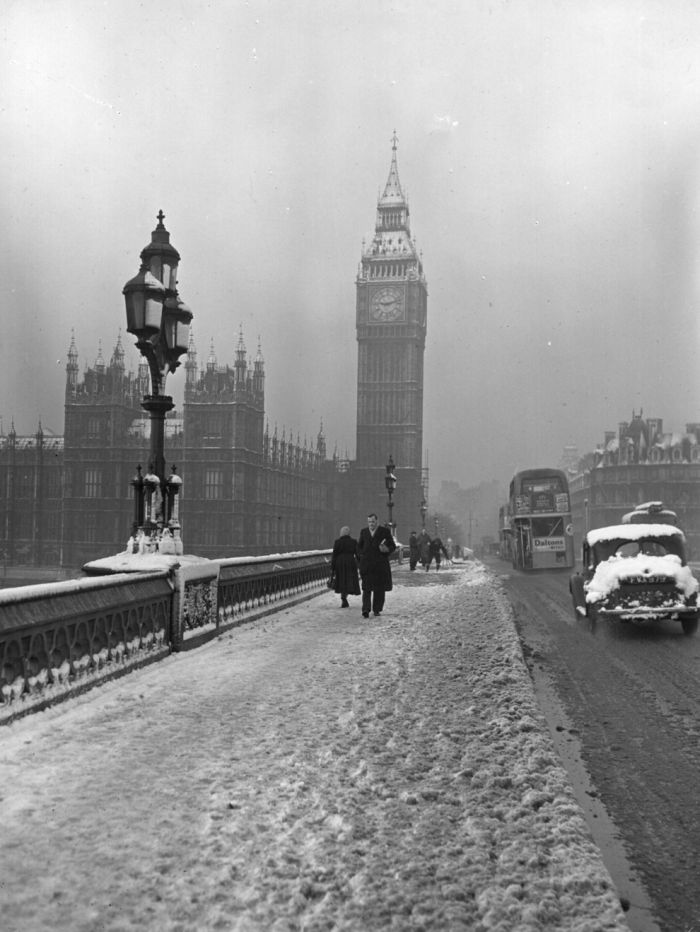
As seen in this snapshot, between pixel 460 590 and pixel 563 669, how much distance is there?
10835 mm

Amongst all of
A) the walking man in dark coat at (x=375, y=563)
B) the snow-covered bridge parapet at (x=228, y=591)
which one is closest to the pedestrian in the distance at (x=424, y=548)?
the snow-covered bridge parapet at (x=228, y=591)

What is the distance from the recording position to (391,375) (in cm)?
10825

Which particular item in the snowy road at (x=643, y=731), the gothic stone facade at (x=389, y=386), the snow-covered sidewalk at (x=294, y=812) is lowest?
the snowy road at (x=643, y=731)

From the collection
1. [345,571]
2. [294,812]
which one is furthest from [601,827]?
[345,571]

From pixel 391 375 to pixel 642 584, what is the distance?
97.7 meters

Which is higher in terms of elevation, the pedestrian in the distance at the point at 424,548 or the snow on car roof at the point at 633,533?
the snow on car roof at the point at 633,533

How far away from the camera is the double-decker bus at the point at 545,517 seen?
31703 mm

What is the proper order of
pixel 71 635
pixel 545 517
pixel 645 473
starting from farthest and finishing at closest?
pixel 645 473 < pixel 545 517 < pixel 71 635

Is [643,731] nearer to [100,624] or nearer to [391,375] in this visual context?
[100,624]

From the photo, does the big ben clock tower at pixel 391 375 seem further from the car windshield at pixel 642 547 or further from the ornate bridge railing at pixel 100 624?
the ornate bridge railing at pixel 100 624

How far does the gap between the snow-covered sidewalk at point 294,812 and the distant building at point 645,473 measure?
90078mm

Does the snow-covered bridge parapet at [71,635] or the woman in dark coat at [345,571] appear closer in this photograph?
the snow-covered bridge parapet at [71,635]

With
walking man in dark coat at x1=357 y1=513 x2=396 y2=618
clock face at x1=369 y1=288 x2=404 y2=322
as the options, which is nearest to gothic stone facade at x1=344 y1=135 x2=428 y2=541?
clock face at x1=369 y1=288 x2=404 y2=322

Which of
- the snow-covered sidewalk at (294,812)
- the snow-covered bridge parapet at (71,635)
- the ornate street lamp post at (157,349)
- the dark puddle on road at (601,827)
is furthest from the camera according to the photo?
the ornate street lamp post at (157,349)
